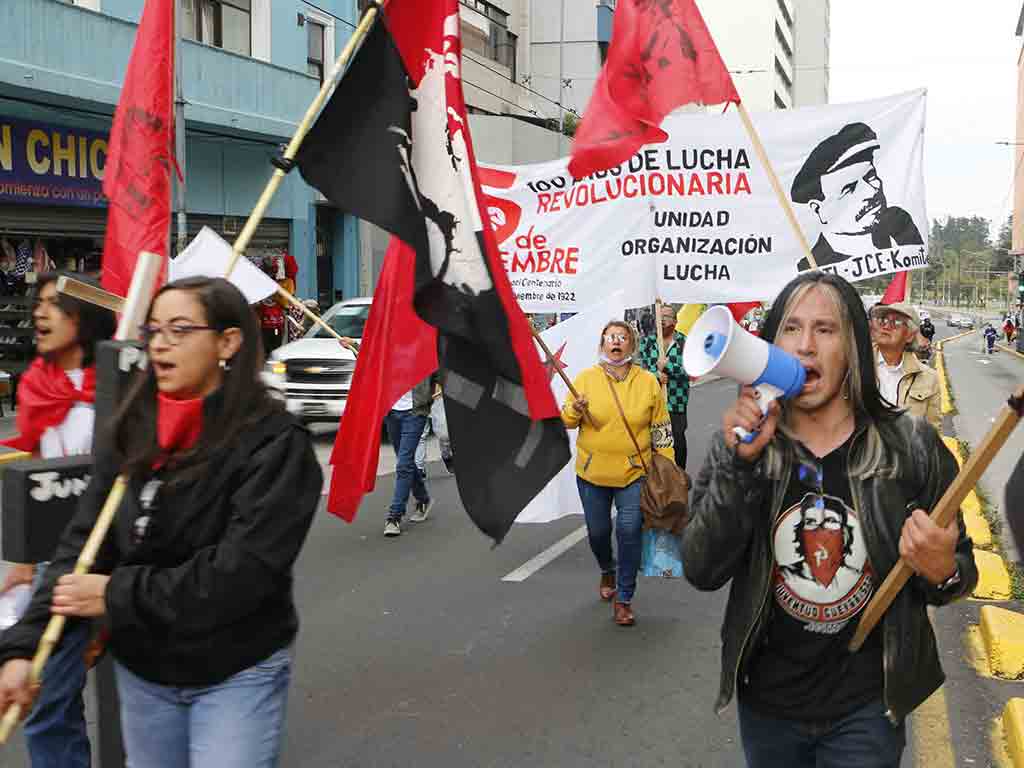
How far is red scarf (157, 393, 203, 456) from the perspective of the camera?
2539 millimetres

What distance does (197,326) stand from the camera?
103 inches

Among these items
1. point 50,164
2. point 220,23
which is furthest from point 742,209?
point 220,23

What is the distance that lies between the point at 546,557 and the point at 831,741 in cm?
535

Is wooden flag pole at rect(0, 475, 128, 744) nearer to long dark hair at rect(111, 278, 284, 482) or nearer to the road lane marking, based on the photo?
long dark hair at rect(111, 278, 284, 482)

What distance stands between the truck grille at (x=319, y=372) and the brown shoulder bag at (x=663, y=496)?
8708mm

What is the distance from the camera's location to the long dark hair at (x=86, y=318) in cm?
375

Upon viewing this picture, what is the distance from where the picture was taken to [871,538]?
2.58 metres

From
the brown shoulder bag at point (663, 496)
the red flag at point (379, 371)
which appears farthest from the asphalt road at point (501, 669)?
the red flag at point (379, 371)

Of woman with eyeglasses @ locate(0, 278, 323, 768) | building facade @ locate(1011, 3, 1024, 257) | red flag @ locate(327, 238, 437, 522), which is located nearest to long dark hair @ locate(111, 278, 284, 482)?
woman with eyeglasses @ locate(0, 278, 323, 768)

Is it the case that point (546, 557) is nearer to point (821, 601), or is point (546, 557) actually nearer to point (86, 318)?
point (86, 318)

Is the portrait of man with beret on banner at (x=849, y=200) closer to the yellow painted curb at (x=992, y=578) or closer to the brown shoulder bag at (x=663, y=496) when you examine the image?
the brown shoulder bag at (x=663, y=496)

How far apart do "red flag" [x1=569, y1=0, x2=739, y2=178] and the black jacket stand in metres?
3.58

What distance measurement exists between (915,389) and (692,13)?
2486mm

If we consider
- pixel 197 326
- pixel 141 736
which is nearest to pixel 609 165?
pixel 197 326
